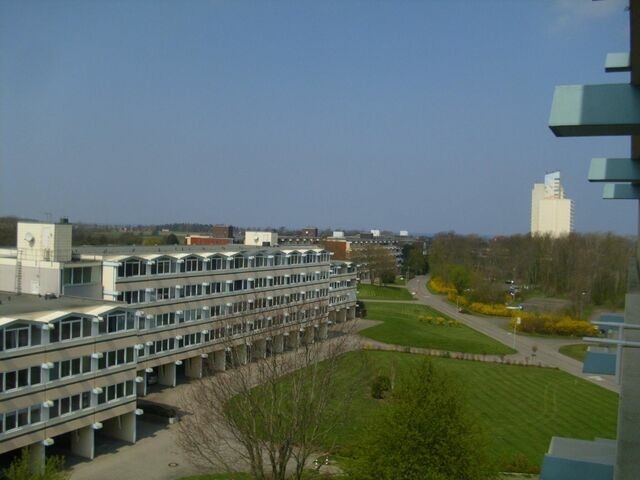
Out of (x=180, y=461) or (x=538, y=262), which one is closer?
(x=180, y=461)

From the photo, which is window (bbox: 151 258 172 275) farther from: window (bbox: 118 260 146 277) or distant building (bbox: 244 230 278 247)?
distant building (bbox: 244 230 278 247)

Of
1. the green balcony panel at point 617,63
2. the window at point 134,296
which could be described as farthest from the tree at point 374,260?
the green balcony panel at point 617,63

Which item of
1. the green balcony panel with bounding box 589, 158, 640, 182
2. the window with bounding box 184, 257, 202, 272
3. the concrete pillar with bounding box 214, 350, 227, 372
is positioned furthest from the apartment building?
the green balcony panel with bounding box 589, 158, 640, 182

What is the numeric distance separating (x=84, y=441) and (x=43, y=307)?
4.14 metres

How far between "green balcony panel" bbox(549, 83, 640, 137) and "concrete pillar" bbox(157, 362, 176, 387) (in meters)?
24.1

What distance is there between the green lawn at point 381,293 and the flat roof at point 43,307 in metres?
39.3

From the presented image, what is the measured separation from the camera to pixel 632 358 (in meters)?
2.77

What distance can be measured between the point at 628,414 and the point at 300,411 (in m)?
13.2

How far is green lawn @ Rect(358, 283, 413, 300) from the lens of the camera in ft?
189

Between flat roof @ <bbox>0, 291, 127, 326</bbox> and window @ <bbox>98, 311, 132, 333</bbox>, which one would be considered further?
window @ <bbox>98, 311, 132, 333</bbox>

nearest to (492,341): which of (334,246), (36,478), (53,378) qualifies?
(53,378)

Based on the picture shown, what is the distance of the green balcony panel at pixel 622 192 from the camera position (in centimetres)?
603

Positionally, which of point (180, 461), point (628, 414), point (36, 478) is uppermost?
point (628, 414)

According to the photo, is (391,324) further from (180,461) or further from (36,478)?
(36,478)
